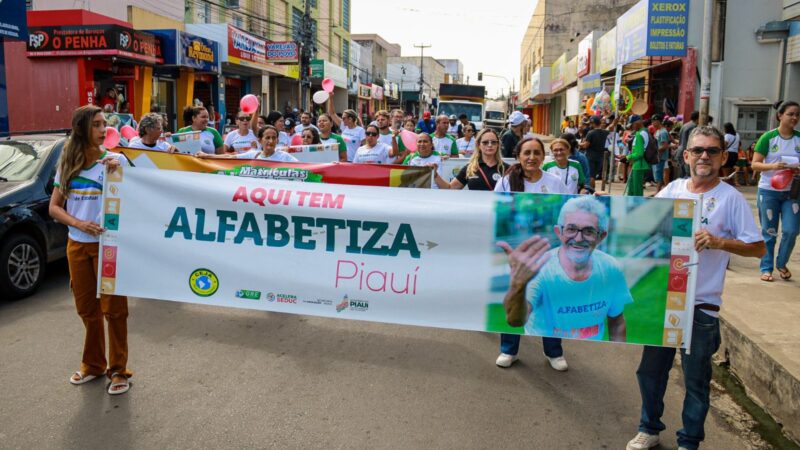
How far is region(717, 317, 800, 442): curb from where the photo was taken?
13.2ft

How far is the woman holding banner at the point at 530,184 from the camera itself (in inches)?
188

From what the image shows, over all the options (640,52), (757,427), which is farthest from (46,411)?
(640,52)

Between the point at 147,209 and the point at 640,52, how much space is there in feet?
58.8

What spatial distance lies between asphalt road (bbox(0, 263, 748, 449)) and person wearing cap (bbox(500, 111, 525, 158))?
16.8 ft

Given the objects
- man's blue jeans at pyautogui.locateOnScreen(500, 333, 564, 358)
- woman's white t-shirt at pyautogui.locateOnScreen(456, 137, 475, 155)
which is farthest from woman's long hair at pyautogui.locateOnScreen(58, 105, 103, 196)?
woman's white t-shirt at pyautogui.locateOnScreen(456, 137, 475, 155)

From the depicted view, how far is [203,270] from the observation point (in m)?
4.38

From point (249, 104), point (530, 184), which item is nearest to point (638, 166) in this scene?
point (249, 104)

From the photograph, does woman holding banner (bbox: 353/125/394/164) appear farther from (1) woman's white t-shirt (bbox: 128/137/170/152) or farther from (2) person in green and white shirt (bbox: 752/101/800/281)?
(2) person in green and white shirt (bbox: 752/101/800/281)

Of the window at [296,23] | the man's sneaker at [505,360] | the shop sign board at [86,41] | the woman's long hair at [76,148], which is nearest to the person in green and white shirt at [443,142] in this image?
the man's sneaker at [505,360]

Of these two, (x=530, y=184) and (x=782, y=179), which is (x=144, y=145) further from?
(x=782, y=179)

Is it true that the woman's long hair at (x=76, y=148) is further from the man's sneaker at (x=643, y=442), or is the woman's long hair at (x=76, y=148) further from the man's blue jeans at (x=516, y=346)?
the man's sneaker at (x=643, y=442)

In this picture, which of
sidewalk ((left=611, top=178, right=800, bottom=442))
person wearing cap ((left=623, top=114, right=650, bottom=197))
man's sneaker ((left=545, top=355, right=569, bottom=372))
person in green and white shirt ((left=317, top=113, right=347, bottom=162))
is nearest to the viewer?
sidewalk ((left=611, top=178, right=800, bottom=442))

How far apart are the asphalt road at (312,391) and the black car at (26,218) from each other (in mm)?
650

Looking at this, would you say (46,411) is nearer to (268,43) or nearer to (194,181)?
(194,181)
